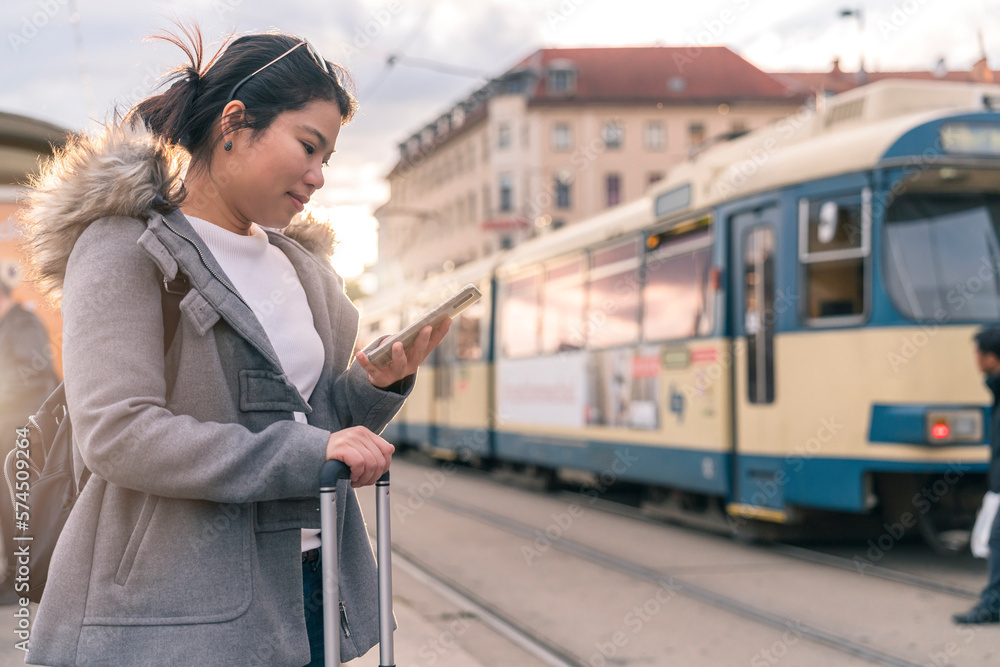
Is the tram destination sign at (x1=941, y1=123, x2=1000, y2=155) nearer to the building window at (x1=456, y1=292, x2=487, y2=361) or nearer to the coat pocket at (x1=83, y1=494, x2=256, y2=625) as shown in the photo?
the coat pocket at (x1=83, y1=494, x2=256, y2=625)

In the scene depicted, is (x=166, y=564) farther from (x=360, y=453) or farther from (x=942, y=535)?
(x=942, y=535)

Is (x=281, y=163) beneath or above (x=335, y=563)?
above

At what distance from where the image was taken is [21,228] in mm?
1865

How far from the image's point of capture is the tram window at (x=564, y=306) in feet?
38.6

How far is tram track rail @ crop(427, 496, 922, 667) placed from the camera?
5308 mm

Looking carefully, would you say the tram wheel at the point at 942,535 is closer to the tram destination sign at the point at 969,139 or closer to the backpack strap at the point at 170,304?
the tram destination sign at the point at 969,139

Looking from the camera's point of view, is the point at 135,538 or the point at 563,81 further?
the point at 563,81

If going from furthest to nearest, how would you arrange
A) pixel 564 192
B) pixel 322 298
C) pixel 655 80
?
pixel 655 80 < pixel 564 192 < pixel 322 298

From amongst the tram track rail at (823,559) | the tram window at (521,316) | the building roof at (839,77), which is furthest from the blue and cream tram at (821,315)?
the building roof at (839,77)

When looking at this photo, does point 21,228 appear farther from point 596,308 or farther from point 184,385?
point 596,308

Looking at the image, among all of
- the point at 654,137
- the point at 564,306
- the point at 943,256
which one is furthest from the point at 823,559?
the point at 654,137

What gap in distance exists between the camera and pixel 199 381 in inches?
64.0

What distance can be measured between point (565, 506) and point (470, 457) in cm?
473

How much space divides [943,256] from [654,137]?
4558 cm
